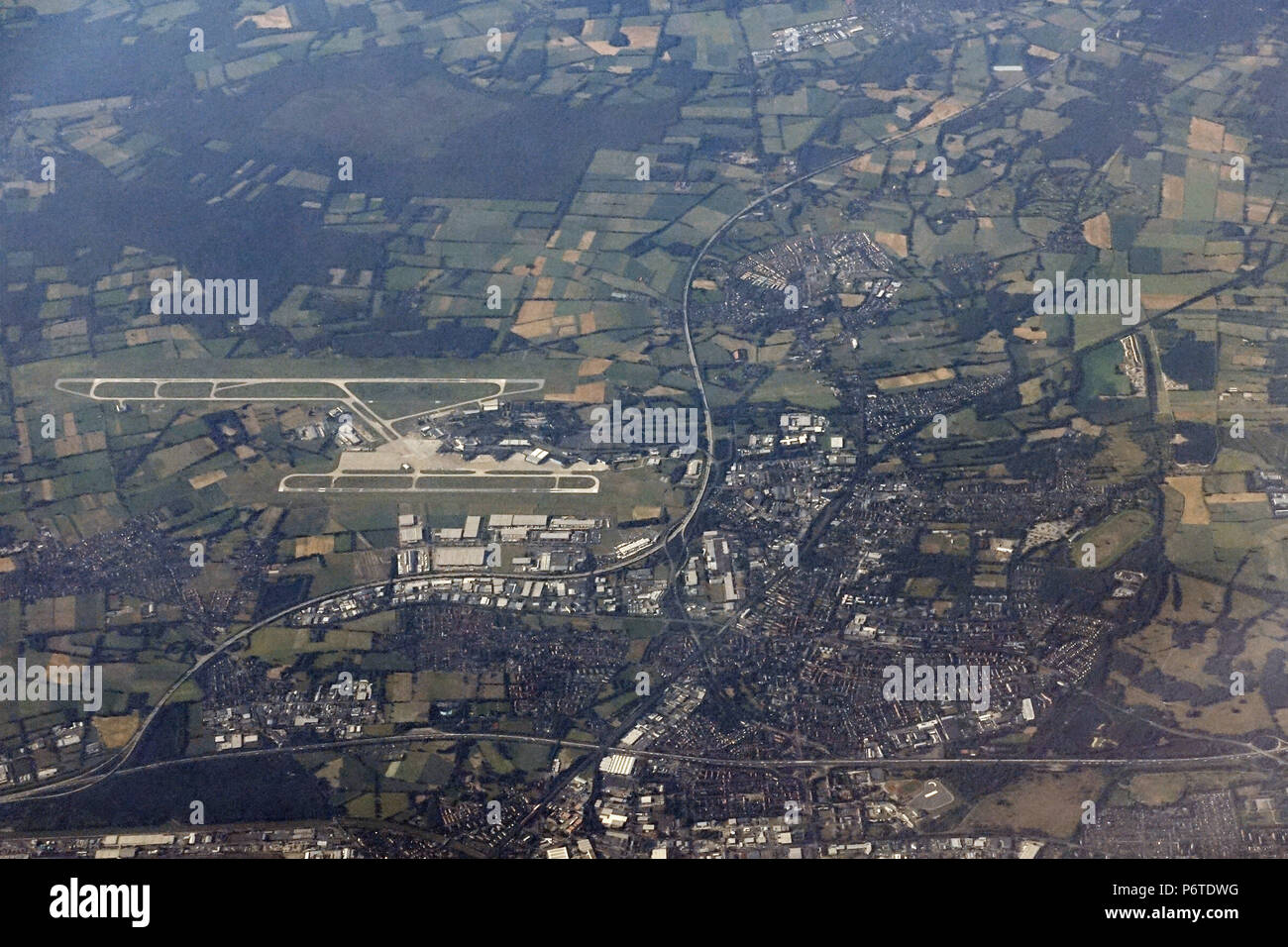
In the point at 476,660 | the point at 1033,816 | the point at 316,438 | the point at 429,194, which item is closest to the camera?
the point at 1033,816

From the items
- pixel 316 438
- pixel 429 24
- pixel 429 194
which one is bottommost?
pixel 316 438

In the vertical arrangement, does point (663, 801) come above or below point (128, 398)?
below

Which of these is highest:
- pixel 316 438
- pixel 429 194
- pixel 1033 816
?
pixel 429 194

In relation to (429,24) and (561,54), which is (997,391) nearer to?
(561,54)

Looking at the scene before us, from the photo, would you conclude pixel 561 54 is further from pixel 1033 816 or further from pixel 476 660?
pixel 1033 816

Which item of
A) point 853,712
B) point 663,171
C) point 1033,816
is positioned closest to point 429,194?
point 663,171

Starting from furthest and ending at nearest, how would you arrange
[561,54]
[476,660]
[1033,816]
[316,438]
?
1. [561,54]
2. [316,438]
3. [476,660]
4. [1033,816]

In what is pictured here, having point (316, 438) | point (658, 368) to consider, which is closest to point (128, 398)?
point (316, 438)

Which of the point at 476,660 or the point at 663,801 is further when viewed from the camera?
the point at 476,660

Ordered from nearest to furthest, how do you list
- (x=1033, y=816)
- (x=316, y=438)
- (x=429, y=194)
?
(x=1033, y=816) < (x=316, y=438) < (x=429, y=194)
